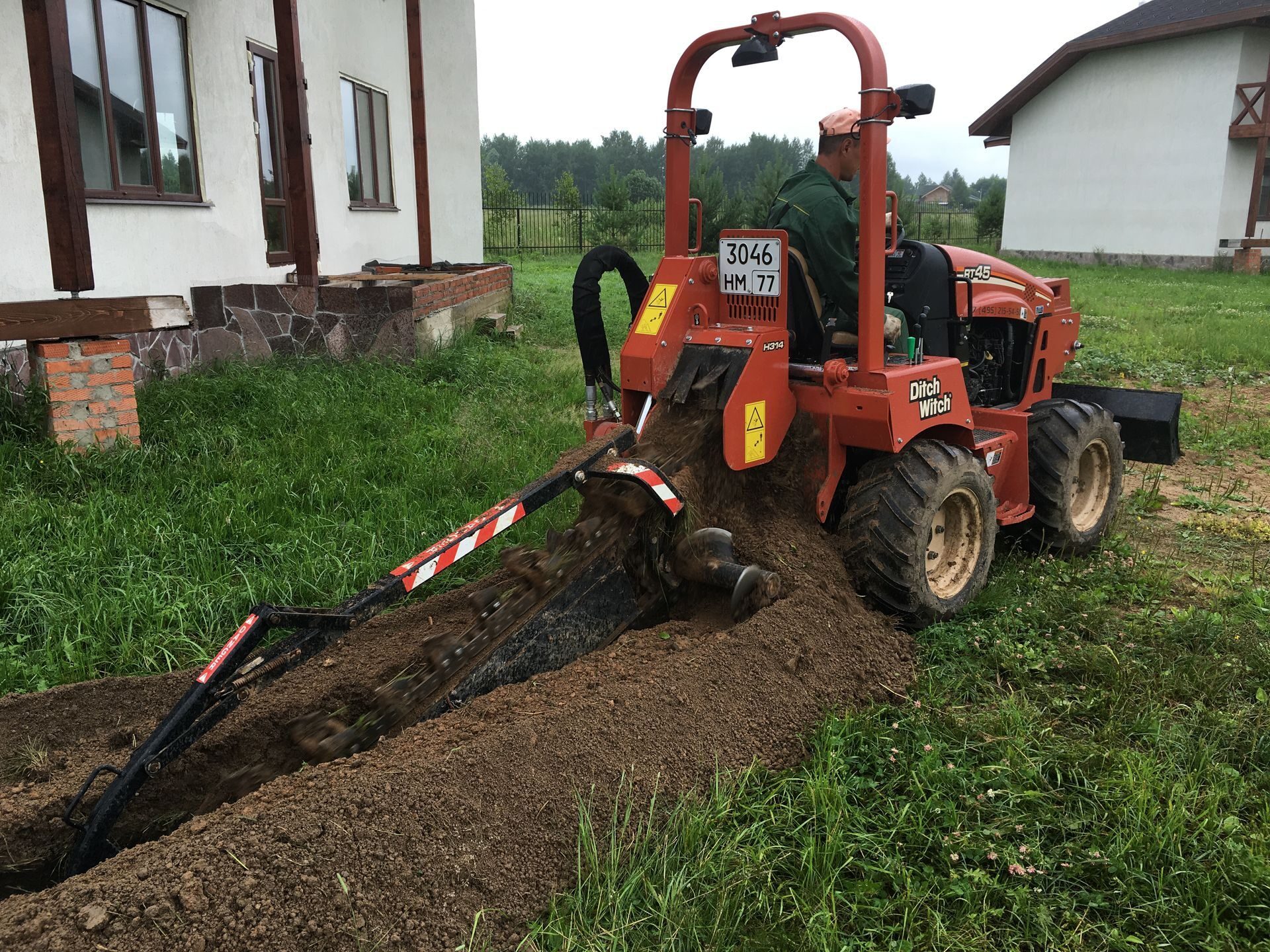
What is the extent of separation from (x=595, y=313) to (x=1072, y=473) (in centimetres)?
262

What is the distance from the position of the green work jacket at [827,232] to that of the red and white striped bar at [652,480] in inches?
46.6

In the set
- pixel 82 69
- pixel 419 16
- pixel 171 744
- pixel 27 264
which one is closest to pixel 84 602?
pixel 171 744

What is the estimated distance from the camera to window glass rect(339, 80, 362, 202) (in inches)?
485

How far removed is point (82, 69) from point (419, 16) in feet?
22.0

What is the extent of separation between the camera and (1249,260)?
24.4 metres

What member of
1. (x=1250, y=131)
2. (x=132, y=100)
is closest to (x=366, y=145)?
(x=132, y=100)

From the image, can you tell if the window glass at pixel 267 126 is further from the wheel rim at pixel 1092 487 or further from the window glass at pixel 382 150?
the wheel rim at pixel 1092 487

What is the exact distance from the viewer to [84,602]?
428cm

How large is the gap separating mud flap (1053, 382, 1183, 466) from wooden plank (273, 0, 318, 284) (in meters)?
6.91

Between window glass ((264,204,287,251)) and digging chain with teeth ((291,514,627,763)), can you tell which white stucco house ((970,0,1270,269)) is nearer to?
window glass ((264,204,287,251))

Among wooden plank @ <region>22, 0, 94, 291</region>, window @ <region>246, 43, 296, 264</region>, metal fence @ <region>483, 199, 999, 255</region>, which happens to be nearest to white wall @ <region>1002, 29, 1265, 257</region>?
metal fence @ <region>483, 199, 999, 255</region>

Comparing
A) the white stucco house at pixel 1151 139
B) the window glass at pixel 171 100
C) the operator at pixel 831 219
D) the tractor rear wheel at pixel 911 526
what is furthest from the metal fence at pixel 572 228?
the tractor rear wheel at pixel 911 526

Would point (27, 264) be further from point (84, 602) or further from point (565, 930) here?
point (565, 930)

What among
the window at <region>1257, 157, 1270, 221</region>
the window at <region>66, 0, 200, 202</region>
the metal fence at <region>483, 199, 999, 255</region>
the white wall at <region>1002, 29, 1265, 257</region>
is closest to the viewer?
the window at <region>66, 0, 200, 202</region>
